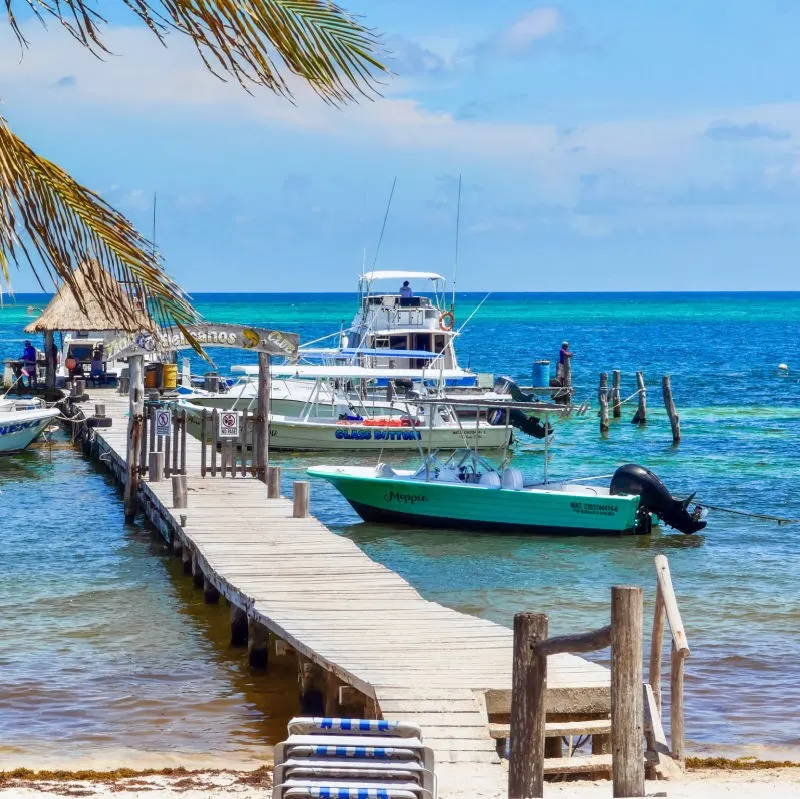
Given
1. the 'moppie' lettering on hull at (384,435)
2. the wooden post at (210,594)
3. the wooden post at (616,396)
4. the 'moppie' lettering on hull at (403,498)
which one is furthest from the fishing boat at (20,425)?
the wooden post at (616,396)

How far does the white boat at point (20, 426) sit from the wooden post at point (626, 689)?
2303cm

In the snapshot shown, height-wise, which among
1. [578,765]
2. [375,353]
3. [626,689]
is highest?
[375,353]

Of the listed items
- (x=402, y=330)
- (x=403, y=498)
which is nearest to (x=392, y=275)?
(x=402, y=330)

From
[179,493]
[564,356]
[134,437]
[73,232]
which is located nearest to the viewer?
[73,232]

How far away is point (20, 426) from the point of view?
28.8 m

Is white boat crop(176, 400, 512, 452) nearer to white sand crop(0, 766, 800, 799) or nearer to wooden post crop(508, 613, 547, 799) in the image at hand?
white sand crop(0, 766, 800, 799)

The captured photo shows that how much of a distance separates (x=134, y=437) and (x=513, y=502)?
20.3ft

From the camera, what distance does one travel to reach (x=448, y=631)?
1076 cm

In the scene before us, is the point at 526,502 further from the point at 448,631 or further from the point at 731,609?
the point at 448,631

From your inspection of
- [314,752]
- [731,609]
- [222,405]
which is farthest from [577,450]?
[314,752]

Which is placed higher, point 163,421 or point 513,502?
point 163,421

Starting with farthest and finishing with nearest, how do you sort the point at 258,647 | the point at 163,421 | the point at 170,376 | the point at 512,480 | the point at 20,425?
the point at 170,376, the point at 20,425, the point at 512,480, the point at 163,421, the point at 258,647

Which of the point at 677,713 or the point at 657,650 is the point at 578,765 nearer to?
the point at 677,713

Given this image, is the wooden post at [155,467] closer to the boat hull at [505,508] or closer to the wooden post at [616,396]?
the boat hull at [505,508]
